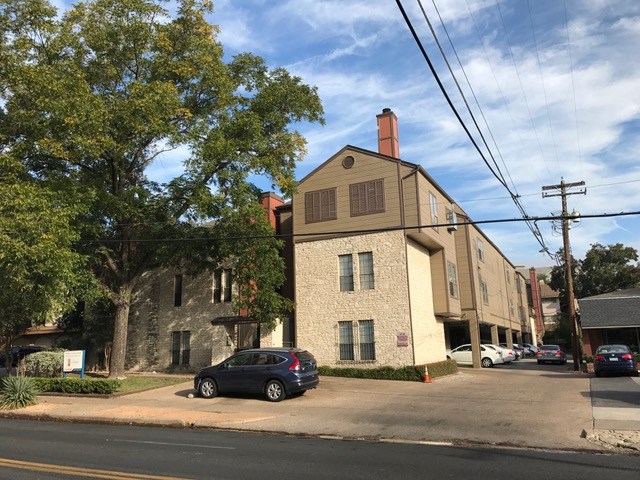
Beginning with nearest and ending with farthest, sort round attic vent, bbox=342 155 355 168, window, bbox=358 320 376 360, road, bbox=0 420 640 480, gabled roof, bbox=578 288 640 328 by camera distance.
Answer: road, bbox=0 420 640 480, window, bbox=358 320 376 360, round attic vent, bbox=342 155 355 168, gabled roof, bbox=578 288 640 328

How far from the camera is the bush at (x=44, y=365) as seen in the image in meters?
22.0

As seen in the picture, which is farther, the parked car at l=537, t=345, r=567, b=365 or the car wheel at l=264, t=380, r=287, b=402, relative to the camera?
the parked car at l=537, t=345, r=567, b=365

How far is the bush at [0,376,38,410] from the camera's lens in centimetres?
1634

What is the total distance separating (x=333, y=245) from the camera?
25641 millimetres

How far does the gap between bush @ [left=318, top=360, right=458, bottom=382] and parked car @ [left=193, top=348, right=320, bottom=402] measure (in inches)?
238

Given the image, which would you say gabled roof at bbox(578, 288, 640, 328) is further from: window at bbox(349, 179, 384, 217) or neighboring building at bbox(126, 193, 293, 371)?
neighboring building at bbox(126, 193, 293, 371)

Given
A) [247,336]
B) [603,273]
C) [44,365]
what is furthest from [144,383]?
[603,273]

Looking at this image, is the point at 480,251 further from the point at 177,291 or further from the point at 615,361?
the point at 177,291

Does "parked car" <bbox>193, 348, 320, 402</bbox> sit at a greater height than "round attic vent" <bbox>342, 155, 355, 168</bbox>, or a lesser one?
lesser

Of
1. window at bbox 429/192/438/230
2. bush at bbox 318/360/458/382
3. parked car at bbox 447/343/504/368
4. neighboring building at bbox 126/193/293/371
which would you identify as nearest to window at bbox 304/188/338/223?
neighboring building at bbox 126/193/293/371

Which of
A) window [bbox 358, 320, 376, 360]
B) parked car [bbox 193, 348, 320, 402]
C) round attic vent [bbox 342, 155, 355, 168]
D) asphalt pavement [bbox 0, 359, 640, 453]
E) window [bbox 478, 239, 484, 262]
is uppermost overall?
round attic vent [bbox 342, 155, 355, 168]

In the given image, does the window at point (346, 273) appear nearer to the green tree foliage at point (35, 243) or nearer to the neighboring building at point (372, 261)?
the neighboring building at point (372, 261)

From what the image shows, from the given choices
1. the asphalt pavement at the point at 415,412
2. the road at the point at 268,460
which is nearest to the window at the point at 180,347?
the asphalt pavement at the point at 415,412

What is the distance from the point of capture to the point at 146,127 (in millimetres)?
19562
